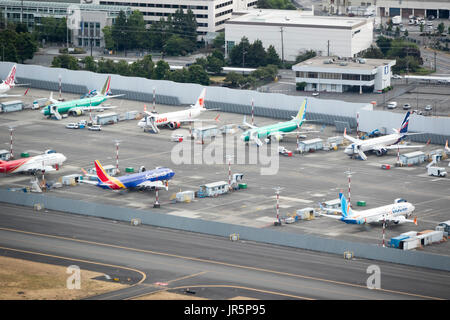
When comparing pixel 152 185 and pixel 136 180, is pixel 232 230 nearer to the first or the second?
pixel 152 185

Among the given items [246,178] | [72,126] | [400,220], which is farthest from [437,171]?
[72,126]

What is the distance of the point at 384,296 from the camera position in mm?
102250

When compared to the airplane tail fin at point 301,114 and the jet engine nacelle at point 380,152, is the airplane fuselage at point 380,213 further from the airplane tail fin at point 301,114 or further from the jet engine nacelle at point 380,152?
the airplane tail fin at point 301,114

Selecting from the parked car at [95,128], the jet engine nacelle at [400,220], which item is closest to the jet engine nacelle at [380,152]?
the jet engine nacelle at [400,220]

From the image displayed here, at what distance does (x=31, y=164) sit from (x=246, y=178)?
3037 centimetres

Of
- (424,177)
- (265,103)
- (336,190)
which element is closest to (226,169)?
(336,190)

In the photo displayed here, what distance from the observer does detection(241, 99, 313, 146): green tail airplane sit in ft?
560

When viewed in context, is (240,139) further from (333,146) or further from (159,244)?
(159,244)

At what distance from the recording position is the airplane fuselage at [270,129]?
560 ft

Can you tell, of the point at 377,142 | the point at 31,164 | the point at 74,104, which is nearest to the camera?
the point at 31,164

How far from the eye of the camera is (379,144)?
16525cm

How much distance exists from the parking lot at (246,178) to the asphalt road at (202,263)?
29.9 feet
